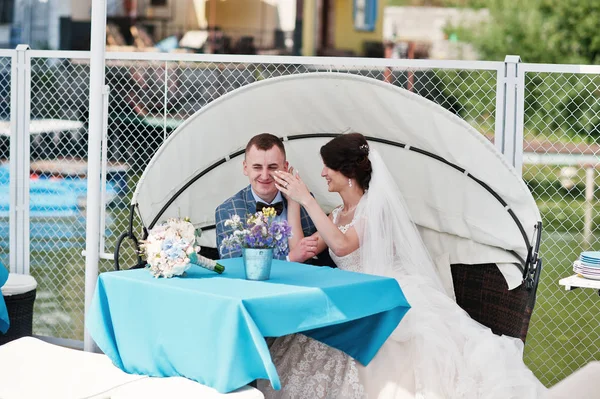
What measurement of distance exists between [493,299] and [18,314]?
9.65 ft

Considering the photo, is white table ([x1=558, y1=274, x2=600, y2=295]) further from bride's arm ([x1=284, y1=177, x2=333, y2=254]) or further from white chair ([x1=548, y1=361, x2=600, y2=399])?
white chair ([x1=548, y1=361, x2=600, y2=399])

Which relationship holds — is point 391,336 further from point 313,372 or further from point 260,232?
point 260,232

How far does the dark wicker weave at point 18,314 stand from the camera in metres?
5.13

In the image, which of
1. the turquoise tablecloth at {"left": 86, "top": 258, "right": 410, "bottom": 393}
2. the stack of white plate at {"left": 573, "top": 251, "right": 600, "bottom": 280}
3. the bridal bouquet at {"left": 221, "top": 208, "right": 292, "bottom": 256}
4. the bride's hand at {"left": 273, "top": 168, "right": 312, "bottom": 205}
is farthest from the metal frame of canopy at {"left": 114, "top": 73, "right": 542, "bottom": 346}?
the bridal bouquet at {"left": 221, "top": 208, "right": 292, "bottom": 256}

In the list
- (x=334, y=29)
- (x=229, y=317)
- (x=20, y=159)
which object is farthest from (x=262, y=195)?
(x=334, y=29)

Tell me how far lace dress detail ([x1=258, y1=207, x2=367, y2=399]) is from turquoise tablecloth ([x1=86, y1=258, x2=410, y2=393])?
0.09 meters

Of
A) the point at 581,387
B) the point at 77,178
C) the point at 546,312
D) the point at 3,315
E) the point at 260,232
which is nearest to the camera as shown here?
the point at 581,387

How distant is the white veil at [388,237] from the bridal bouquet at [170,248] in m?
1.05

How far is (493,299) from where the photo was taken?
445cm

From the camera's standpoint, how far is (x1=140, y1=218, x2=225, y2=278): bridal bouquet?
3.49 metres

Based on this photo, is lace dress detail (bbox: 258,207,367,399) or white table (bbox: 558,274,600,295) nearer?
lace dress detail (bbox: 258,207,367,399)

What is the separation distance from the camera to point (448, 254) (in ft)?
15.3

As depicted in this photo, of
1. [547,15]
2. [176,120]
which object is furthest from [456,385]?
[547,15]

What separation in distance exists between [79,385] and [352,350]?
Result: 3.98ft
